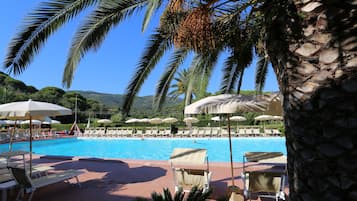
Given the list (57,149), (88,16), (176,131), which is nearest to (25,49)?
(88,16)

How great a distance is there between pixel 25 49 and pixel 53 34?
1.67 feet

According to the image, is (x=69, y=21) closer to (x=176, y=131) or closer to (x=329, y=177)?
(x=329, y=177)

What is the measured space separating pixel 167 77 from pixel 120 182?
10.1 feet

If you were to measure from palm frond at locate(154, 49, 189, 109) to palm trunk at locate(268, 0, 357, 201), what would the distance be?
4.03m

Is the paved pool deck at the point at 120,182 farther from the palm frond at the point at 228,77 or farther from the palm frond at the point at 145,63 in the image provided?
the palm frond at the point at 228,77

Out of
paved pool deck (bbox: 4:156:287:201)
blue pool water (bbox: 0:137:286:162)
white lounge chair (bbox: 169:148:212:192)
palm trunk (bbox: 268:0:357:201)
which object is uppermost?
palm trunk (bbox: 268:0:357:201)

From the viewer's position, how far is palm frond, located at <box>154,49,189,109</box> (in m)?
5.57

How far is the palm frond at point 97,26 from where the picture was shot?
4.23 m

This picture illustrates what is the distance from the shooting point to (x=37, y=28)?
405 centimetres

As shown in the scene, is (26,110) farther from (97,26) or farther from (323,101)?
(323,101)

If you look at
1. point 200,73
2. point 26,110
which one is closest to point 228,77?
point 200,73

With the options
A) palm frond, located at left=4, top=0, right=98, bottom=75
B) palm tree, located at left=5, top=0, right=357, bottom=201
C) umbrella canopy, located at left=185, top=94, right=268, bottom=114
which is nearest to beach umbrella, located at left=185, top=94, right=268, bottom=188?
umbrella canopy, located at left=185, top=94, right=268, bottom=114

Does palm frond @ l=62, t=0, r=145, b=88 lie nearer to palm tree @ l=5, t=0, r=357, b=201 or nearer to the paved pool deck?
the paved pool deck

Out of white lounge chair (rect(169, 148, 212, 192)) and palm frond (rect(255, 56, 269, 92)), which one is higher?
palm frond (rect(255, 56, 269, 92))
